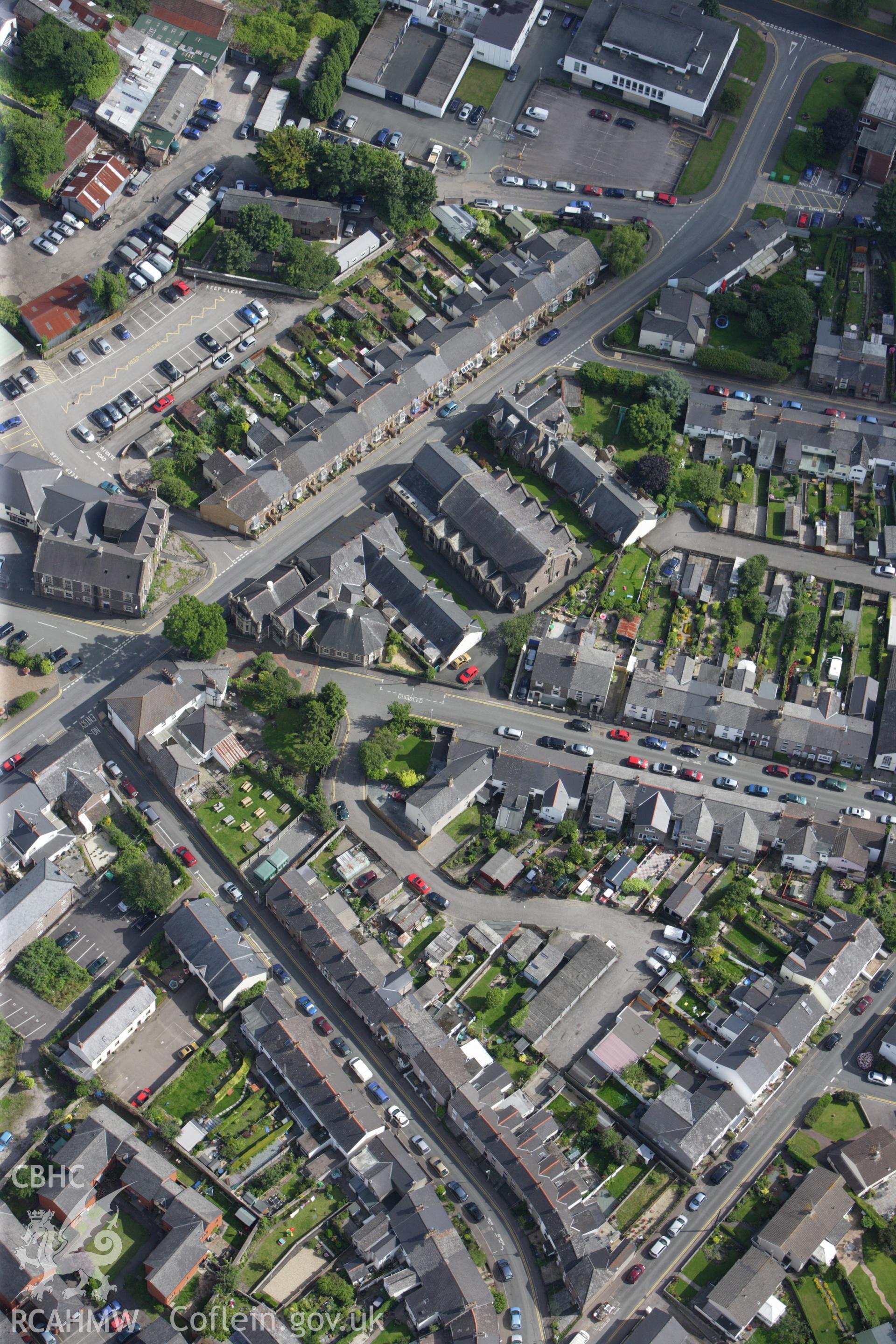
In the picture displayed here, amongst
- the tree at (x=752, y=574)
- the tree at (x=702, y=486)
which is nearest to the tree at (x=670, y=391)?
the tree at (x=702, y=486)

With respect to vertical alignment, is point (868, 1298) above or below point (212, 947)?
below

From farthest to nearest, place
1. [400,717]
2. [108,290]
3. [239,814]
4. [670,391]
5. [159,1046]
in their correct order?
[670,391], [108,290], [400,717], [239,814], [159,1046]

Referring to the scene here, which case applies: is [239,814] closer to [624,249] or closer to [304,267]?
[304,267]

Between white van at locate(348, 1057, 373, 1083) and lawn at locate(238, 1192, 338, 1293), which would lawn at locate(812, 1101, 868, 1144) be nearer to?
white van at locate(348, 1057, 373, 1083)

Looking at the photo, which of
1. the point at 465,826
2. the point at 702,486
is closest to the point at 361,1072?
the point at 465,826

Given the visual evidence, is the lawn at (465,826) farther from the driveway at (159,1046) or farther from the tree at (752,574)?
the tree at (752,574)
